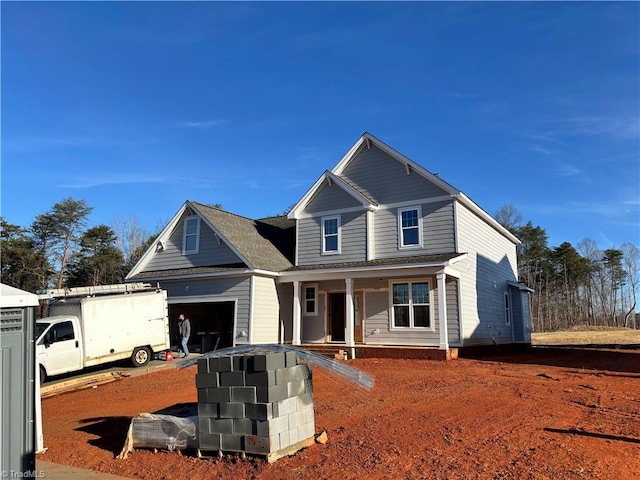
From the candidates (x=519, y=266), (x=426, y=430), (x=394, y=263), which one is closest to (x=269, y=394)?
(x=426, y=430)

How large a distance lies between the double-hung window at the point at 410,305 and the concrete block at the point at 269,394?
12.6 meters

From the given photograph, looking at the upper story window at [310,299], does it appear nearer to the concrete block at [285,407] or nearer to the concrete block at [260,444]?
the concrete block at [285,407]

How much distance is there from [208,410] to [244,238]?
1496 cm

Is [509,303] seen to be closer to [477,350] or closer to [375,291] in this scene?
[477,350]

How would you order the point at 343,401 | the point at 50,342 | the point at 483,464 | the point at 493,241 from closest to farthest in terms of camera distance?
the point at 483,464 → the point at 343,401 → the point at 50,342 → the point at 493,241

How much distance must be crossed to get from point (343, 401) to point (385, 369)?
5.21 meters

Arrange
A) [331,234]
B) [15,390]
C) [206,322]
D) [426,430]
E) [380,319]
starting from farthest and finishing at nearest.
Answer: [206,322] → [331,234] → [380,319] → [426,430] → [15,390]

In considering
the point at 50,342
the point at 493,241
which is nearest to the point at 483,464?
the point at 50,342

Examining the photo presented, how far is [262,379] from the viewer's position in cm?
626

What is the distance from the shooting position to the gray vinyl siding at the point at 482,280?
734 inches

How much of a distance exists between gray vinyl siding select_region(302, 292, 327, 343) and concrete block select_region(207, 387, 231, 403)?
13.9m

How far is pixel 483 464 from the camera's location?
219 inches

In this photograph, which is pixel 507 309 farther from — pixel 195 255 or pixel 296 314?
pixel 195 255

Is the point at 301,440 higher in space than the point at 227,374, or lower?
lower
